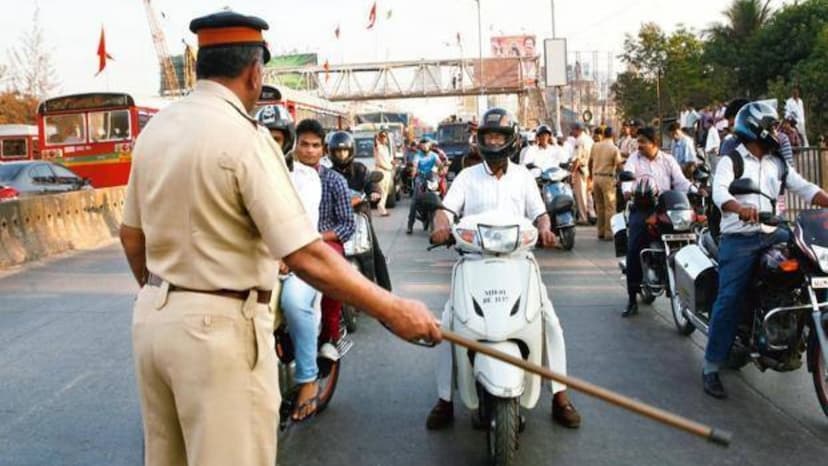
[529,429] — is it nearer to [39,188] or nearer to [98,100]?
[39,188]

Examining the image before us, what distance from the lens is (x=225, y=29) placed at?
2990mm

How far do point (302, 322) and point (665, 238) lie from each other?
425 centimetres

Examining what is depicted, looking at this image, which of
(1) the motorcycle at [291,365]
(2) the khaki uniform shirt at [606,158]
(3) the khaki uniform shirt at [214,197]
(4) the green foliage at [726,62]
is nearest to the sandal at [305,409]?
(1) the motorcycle at [291,365]

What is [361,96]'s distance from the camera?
90.4m

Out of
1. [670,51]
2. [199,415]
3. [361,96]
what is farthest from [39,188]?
[361,96]

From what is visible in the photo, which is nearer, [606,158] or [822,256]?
[822,256]

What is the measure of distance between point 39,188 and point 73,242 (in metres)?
4.88

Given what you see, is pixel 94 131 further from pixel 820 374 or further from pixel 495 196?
pixel 820 374

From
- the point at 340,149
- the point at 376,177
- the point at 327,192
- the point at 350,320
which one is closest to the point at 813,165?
the point at 376,177

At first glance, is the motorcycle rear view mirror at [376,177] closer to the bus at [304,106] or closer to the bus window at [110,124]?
the bus at [304,106]

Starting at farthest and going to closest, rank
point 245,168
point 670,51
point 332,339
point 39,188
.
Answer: point 670,51 → point 39,188 → point 332,339 → point 245,168

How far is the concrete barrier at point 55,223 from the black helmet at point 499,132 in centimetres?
914

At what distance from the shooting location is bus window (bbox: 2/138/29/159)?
3409cm

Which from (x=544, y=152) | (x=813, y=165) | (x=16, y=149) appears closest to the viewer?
(x=813, y=165)
